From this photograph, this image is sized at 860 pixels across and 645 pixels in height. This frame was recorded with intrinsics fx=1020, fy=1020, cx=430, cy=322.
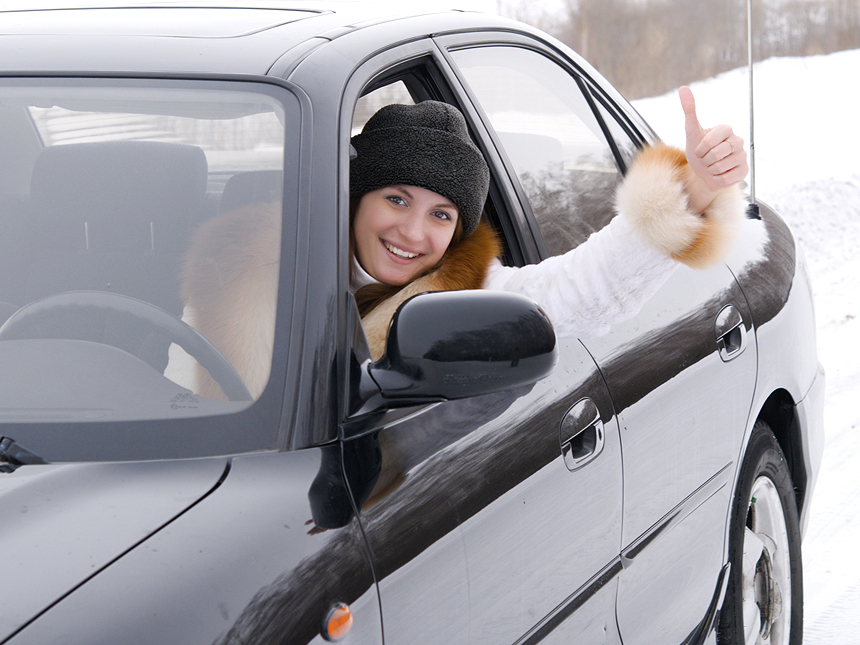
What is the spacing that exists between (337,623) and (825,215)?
29.9ft

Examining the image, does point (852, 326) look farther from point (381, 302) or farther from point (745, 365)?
point (381, 302)

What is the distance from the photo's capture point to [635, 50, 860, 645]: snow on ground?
11.6 feet

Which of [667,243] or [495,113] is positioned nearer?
[667,243]

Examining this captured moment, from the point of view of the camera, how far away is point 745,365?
268 centimetres

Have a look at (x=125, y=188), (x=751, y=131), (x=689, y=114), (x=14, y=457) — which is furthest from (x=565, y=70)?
(x=14, y=457)

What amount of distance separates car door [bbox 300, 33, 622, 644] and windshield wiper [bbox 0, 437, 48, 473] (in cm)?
44

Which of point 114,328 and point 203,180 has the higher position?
point 203,180

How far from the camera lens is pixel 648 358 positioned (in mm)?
2277

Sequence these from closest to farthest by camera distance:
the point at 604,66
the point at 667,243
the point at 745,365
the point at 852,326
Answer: the point at 667,243 < the point at 745,365 < the point at 852,326 < the point at 604,66

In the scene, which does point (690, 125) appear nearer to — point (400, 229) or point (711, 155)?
point (711, 155)

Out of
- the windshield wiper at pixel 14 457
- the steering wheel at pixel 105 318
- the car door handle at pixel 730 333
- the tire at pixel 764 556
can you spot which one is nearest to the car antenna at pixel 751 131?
the car door handle at pixel 730 333

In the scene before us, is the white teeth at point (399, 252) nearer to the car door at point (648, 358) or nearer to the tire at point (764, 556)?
the car door at point (648, 358)

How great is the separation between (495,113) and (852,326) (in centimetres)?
475

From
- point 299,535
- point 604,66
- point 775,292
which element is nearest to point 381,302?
point 299,535
